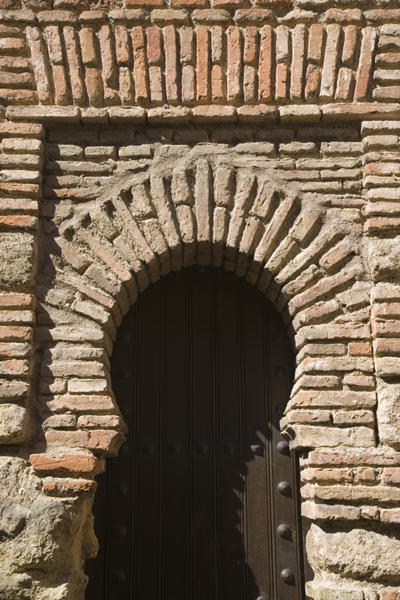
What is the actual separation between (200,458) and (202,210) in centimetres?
123

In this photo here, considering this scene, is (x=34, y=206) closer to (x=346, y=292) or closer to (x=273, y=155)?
(x=273, y=155)

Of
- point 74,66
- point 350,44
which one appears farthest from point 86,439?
point 350,44

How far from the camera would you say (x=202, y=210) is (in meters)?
3.48

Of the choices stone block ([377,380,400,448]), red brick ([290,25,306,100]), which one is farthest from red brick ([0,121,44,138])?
stone block ([377,380,400,448])

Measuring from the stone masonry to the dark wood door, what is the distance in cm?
27

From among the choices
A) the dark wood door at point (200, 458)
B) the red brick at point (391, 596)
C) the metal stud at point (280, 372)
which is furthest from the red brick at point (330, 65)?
the red brick at point (391, 596)

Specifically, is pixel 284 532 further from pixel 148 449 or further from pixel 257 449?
pixel 148 449

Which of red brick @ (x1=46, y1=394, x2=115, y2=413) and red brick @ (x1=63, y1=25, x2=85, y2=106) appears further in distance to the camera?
red brick @ (x1=63, y1=25, x2=85, y2=106)

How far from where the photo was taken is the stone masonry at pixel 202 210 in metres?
3.17

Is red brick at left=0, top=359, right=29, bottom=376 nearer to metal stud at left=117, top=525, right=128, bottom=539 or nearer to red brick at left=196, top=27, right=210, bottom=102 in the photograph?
metal stud at left=117, top=525, right=128, bottom=539

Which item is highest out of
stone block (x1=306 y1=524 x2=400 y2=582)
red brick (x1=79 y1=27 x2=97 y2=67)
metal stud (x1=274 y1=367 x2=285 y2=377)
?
red brick (x1=79 y1=27 x2=97 y2=67)

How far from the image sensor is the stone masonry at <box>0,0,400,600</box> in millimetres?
3174

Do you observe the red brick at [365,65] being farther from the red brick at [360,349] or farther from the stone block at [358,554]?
the stone block at [358,554]

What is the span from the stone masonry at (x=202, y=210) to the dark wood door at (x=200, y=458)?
274mm
